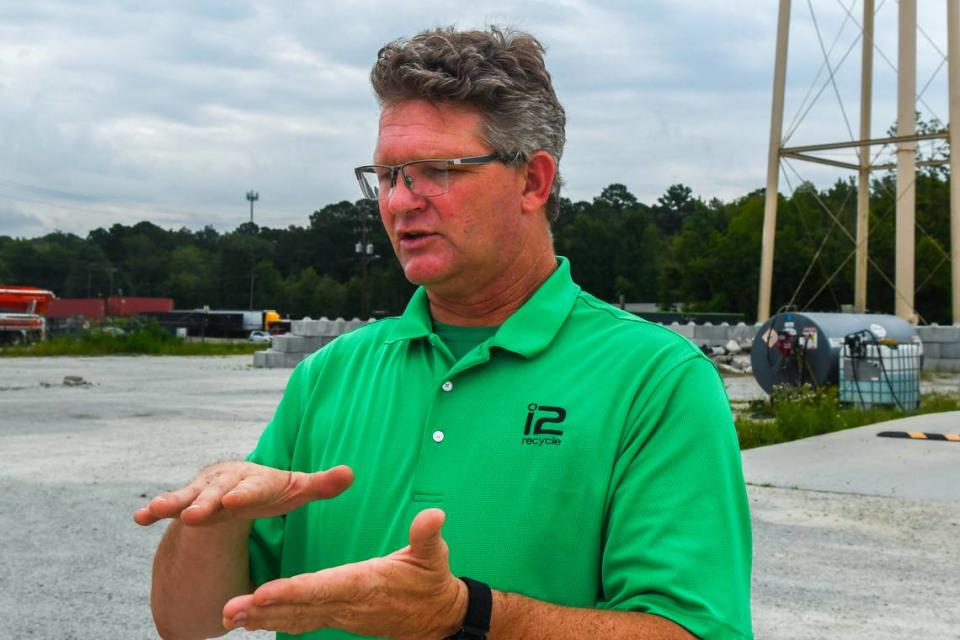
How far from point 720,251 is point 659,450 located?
71740mm

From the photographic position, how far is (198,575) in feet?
7.60

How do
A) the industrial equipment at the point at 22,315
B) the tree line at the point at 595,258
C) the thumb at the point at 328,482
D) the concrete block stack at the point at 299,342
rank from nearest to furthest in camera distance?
1. the thumb at the point at 328,482
2. the concrete block stack at the point at 299,342
3. the industrial equipment at the point at 22,315
4. the tree line at the point at 595,258

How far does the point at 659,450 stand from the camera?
205cm

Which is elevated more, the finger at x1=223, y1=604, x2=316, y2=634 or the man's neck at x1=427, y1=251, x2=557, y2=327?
the man's neck at x1=427, y1=251, x2=557, y2=327

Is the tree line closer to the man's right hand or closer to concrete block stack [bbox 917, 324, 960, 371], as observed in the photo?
concrete block stack [bbox 917, 324, 960, 371]

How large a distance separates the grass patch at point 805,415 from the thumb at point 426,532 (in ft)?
35.8

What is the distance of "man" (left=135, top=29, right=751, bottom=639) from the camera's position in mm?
1957

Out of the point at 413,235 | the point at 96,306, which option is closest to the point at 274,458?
the point at 413,235

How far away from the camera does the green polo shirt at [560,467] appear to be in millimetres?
2014

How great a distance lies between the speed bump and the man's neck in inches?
421

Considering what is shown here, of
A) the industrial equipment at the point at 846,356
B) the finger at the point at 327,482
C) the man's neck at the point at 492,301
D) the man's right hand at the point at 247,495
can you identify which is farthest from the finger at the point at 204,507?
the industrial equipment at the point at 846,356

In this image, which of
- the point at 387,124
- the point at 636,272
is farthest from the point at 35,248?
the point at 387,124

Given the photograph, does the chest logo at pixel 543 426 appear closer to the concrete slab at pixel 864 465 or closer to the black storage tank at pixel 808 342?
the concrete slab at pixel 864 465

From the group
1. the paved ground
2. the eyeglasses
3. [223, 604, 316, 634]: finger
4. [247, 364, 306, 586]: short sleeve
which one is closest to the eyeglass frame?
the eyeglasses
